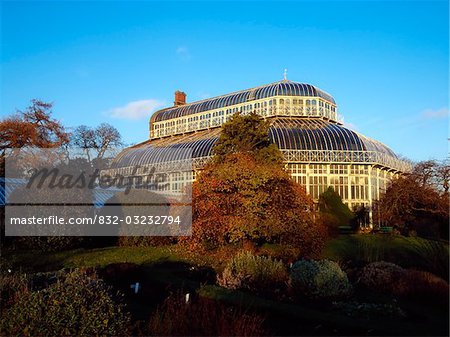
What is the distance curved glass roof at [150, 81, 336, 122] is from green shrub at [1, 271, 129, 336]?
43146 mm

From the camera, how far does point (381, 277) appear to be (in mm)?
12805

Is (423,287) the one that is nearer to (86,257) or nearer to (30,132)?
(86,257)

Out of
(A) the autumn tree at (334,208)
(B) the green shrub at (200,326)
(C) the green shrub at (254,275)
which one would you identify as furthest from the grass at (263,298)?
(A) the autumn tree at (334,208)

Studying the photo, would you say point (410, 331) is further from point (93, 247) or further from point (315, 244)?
point (93, 247)

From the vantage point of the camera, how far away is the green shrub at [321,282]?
448 inches

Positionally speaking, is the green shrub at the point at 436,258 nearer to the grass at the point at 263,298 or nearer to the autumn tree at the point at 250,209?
the grass at the point at 263,298

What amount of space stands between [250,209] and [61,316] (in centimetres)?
1241

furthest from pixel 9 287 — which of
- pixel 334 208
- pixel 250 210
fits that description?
pixel 334 208

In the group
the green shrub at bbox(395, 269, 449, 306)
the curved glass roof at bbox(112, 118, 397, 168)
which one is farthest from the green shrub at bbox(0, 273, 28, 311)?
the curved glass roof at bbox(112, 118, 397, 168)

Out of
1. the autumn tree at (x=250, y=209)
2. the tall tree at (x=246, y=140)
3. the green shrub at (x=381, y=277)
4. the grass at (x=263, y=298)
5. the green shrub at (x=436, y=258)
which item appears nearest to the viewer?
the grass at (x=263, y=298)

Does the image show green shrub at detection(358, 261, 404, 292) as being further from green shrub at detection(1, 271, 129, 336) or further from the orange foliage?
green shrub at detection(1, 271, 129, 336)

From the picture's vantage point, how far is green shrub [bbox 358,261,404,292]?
12.4m

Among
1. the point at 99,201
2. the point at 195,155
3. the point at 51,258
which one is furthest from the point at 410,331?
the point at 195,155

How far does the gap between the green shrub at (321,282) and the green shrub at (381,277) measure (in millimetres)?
1353
